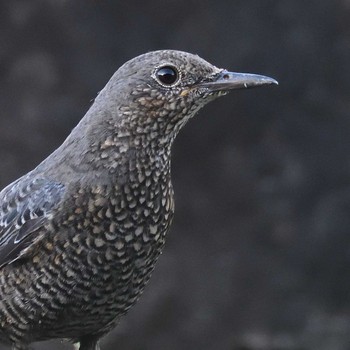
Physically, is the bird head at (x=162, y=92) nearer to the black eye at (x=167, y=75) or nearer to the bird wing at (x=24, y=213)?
the black eye at (x=167, y=75)

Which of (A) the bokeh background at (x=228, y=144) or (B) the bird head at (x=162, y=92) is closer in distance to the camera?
(B) the bird head at (x=162, y=92)

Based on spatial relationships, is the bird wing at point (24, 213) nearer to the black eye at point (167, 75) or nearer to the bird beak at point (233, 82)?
the black eye at point (167, 75)

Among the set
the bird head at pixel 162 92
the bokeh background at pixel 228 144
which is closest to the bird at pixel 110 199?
the bird head at pixel 162 92

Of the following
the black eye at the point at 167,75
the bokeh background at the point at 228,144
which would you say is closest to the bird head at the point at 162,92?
the black eye at the point at 167,75

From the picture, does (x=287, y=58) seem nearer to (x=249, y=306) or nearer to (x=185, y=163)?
(x=185, y=163)

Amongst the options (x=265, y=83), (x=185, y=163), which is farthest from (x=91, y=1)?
(x=265, y=83)

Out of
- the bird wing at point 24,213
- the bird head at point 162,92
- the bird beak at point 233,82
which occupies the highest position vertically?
the bird beak at point 233,82

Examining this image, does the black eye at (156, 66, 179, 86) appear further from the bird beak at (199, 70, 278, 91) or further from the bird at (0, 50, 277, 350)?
the bird beak at (199, 70, 278, 91)

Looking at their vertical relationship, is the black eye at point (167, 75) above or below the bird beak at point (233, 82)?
below
